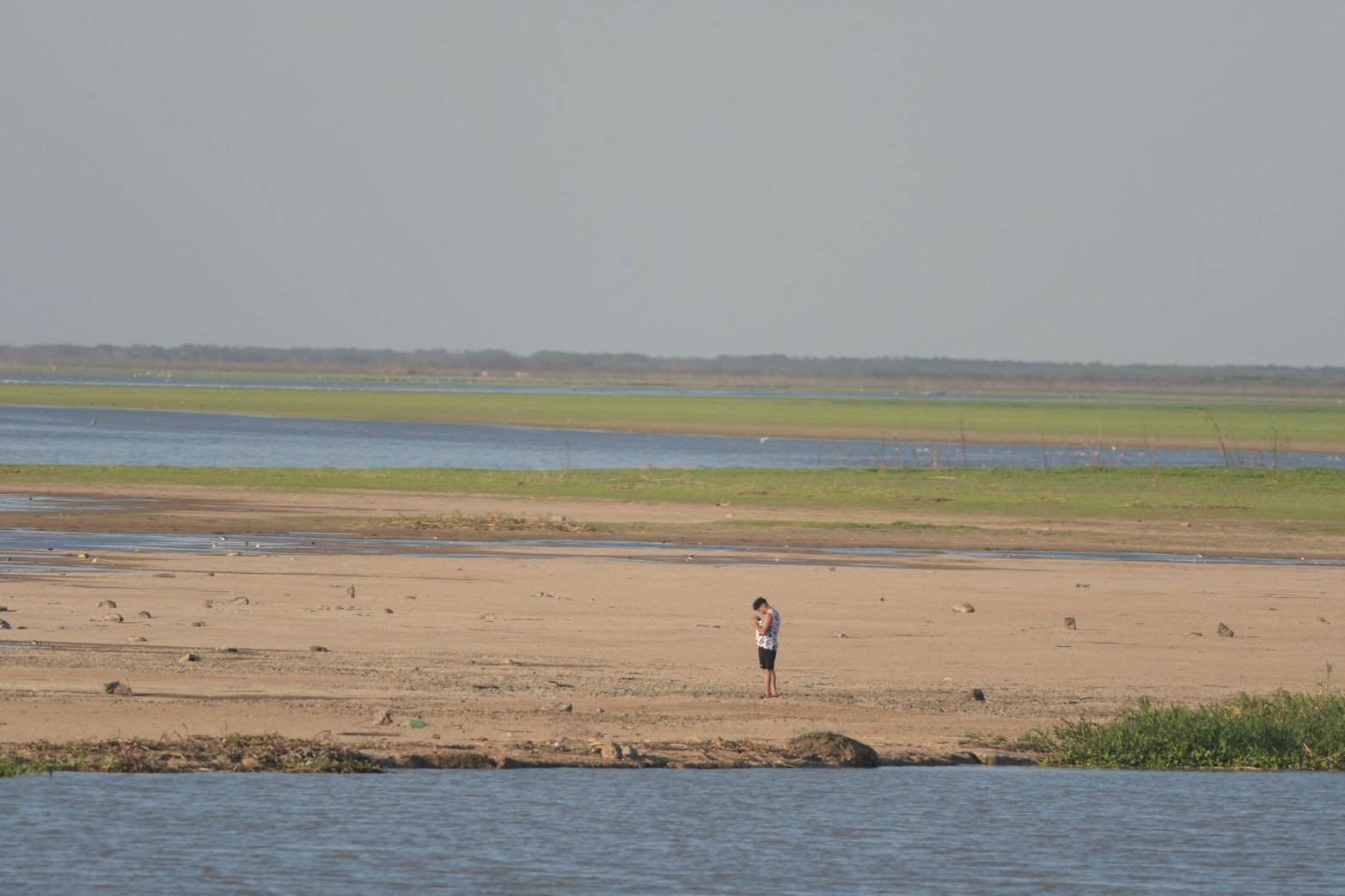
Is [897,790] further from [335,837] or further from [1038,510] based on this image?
[1038,510]

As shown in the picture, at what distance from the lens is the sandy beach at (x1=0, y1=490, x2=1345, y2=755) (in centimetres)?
1716

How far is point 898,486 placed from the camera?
54.7m

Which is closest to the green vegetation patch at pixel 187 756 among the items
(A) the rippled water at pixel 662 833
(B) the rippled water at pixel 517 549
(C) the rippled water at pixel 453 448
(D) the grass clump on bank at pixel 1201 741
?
(A) the rippled water at pixel 662 833

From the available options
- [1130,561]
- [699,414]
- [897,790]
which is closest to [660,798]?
[897,790]

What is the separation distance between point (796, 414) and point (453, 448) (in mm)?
55372

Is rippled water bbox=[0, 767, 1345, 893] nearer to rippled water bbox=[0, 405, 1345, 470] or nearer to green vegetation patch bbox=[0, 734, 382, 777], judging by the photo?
green vegetation patch bbox=[0, 734, 382, 777]

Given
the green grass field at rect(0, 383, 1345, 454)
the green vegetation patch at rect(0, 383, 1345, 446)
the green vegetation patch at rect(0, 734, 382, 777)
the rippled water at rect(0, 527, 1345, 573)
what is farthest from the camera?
the green grass field at rect(0, 383, 1345, 454)

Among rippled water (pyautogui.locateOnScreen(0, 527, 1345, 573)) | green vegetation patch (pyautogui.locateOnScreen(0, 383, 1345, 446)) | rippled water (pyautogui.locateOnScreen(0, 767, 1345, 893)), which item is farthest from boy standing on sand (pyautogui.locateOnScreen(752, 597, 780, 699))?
green vegetation patch (pyautogui.locateOnScreen(0, 383, 1345, 446))

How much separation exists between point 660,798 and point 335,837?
9.58 feet

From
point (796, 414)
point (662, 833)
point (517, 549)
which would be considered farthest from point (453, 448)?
point (662, 833)

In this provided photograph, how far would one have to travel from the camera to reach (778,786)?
15.3 m

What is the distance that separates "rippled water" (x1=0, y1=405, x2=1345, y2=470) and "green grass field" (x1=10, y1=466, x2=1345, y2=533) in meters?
4.78

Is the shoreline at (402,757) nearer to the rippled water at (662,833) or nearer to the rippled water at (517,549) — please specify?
the rippled water at (662,833)

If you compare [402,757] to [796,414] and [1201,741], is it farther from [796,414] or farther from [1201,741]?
[796,414]
